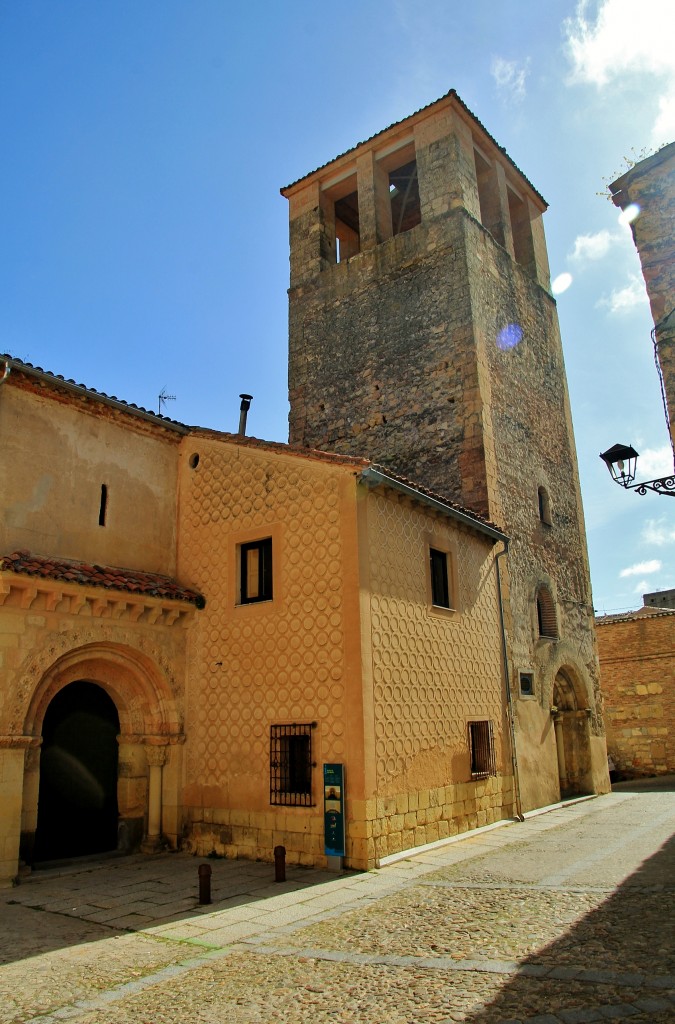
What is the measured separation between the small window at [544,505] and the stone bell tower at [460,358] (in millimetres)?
55

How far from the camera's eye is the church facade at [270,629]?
32.2 feet

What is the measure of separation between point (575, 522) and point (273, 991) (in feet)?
51.5

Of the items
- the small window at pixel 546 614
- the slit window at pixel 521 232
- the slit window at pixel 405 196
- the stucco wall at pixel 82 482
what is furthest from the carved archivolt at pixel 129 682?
the slit window at pixel 521 232

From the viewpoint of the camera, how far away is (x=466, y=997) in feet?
15.9

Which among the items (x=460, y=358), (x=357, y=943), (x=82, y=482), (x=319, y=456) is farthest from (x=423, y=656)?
(x=460, y=358)

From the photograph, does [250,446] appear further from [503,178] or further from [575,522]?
[503,178]

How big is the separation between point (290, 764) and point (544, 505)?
32.7ft

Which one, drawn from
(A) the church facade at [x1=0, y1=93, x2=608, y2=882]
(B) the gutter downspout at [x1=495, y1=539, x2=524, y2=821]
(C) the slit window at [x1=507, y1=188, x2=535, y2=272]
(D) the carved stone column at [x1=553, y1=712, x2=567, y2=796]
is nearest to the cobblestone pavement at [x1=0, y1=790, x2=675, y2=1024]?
(A) the church facade at [x1=0, y1=93, x2=608, y2=882]

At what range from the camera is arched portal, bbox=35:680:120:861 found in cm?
1048

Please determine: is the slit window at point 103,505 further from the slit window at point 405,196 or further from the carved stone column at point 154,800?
the slit window at point 405,196

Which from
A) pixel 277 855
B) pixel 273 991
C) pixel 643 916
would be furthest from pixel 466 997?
pixel 277 855

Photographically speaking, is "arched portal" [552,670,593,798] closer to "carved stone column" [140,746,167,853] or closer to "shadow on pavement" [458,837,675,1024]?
"carved stone column" [140,746,167,853]

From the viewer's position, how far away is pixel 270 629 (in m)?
10.9

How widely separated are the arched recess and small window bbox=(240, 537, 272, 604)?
1941mm
